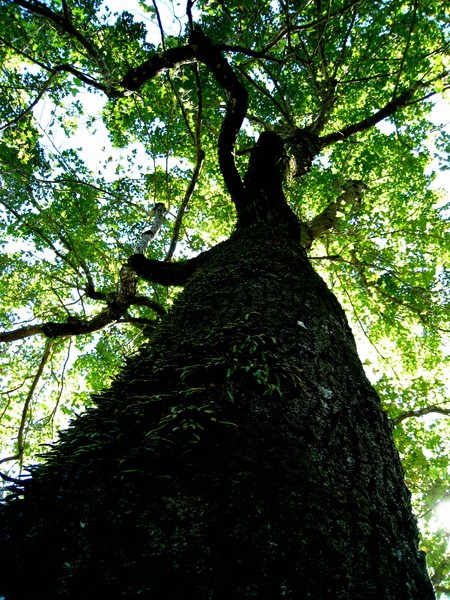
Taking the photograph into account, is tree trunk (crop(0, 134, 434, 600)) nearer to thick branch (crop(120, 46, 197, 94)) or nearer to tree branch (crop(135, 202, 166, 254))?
thick branch (crop(120, 46, 197, 94))

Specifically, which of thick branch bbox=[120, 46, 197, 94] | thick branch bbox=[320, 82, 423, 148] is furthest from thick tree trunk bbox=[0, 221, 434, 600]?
thick branch bbox=[320, 82, 423, 148]

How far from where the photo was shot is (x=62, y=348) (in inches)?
417

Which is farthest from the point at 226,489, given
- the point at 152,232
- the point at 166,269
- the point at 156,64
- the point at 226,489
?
the point at 152,232

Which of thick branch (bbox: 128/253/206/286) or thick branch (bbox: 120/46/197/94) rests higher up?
thick branch (bbox: 120/46/197/94)

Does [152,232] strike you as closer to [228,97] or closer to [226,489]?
[228,97]

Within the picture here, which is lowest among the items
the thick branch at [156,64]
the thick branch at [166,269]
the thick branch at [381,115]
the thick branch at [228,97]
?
the thick branch at [166,269]

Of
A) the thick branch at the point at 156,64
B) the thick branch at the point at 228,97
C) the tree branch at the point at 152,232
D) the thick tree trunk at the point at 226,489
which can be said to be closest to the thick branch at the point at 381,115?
the thick branch at the point at 228,97

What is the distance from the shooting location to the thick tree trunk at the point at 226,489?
0.85 m

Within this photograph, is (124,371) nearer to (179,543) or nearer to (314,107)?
(179,543)

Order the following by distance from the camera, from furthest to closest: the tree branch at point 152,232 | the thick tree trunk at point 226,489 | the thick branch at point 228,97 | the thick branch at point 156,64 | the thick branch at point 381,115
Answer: the tree branch at point 152,232 → the thick branch at point 381,115 → the thick branch at point 156,64 → the thick branch at point 228,97 → the thick tree trunk at point 226,489

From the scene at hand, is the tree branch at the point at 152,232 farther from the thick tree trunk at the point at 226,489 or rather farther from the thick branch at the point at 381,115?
the thick tree trunk at the point at 226,489

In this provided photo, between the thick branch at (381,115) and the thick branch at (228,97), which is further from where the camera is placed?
the thick branch at (381,115)

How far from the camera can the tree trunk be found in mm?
850

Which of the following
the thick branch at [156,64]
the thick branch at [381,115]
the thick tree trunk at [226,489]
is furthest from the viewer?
the thick branch at [381,115]
